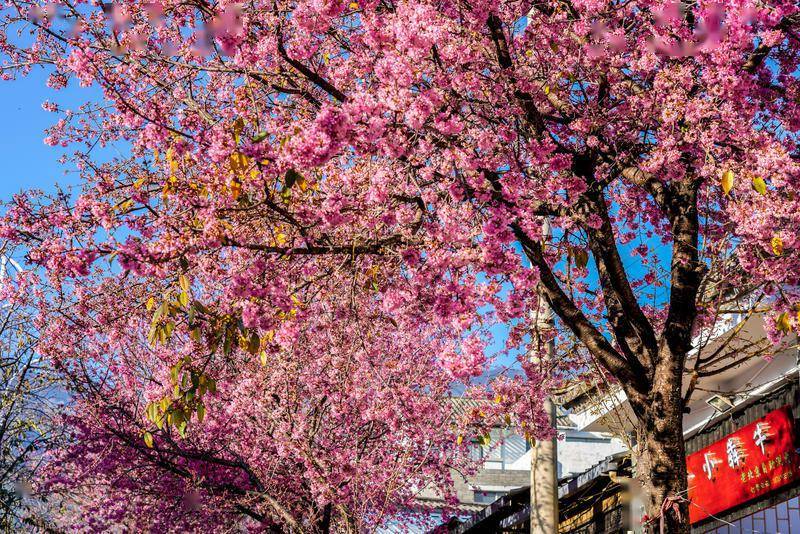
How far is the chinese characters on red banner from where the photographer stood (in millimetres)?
11289

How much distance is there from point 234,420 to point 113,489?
3024mm

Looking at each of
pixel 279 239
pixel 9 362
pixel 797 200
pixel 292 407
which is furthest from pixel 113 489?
pixel 797 200

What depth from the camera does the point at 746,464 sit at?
12.2 meters

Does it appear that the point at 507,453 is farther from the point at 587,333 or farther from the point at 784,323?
the point at 784,323

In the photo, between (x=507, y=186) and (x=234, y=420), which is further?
(x=234, y=420)

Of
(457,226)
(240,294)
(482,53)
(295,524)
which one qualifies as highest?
(482,53)

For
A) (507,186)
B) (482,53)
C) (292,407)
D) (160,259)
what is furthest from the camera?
(292,407)

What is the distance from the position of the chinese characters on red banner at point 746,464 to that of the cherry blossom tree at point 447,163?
12.5ft

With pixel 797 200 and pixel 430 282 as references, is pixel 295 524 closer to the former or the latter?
pixel 430 282

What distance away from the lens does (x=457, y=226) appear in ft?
20.8

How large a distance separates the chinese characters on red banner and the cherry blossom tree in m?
3.81

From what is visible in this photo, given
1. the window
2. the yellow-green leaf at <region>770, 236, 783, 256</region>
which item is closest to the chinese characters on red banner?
the yellow-green leaf at <region>770, 236, 783, 256</region>

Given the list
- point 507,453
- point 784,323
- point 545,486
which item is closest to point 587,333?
point 784,323

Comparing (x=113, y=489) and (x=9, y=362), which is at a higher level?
(x=9, y=362)
